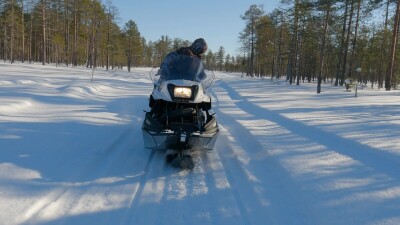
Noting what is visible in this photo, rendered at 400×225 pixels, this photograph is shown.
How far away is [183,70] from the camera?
6.04 metres

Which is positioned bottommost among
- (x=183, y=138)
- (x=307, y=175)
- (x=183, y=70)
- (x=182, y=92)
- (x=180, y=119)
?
(x=307, y=175)

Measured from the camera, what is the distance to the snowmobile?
17.5 ft

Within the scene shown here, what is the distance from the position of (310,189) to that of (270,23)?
46.0 metres

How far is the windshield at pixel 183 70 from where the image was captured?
5.97 m

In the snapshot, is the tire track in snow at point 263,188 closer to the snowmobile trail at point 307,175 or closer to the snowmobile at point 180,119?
the snowmobile trail at point 307,175

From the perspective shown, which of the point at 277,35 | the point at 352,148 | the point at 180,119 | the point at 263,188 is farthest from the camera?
the point at 277,35

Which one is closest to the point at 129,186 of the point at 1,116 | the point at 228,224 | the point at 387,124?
the point at 228,224

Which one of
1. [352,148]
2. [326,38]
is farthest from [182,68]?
[326,38]

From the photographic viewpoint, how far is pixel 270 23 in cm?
4712

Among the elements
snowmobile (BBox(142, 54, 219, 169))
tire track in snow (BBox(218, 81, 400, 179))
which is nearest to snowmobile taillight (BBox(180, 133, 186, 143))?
snowmobile (BBox(142, 54, 219, 169))

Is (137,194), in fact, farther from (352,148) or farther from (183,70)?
(352,148)

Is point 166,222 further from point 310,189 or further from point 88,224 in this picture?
point 310,189

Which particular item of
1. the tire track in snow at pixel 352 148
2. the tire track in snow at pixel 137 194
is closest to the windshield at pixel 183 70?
the tire track in snow at pixel 137 194

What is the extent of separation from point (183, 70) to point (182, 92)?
30.0 inches
